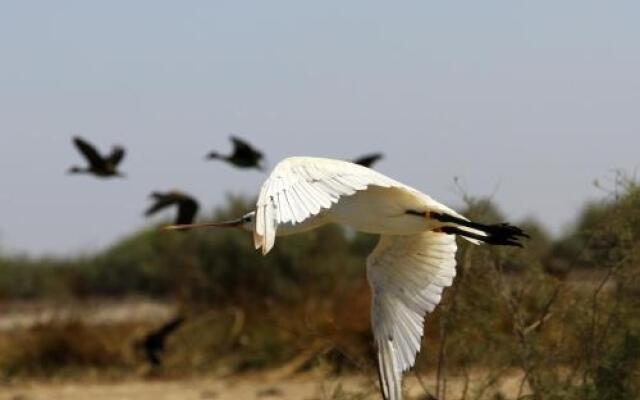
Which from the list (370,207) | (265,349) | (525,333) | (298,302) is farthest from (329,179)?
(298,302)

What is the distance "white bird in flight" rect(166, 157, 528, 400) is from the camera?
779 cm

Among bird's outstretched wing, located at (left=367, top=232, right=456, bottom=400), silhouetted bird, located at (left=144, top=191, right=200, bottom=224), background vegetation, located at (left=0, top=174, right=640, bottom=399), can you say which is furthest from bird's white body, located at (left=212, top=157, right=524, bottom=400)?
silhouetted bird, located at (left=144, top=191, right=200, bottom=224)

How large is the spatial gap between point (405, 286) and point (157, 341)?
31.2 ft

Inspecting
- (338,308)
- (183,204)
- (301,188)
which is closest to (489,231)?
(301,188)

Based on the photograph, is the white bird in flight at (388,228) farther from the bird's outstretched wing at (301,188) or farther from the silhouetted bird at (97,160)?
the silhouetted bird at (97,160)

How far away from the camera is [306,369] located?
63.4 ft

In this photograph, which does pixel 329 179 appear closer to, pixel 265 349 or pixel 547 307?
pixel 547 307

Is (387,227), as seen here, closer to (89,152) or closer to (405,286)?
(405,286)

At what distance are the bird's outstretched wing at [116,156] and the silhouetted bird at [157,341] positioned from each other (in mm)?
1990

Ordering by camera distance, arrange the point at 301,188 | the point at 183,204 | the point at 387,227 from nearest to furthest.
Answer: the point at 301,188 < the point at 387,227 < the point at 183,204

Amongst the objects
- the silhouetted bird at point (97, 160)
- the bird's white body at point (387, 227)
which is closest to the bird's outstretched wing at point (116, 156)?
the silhouetted bird at point (97, 160)

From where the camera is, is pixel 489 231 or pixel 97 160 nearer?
pixel 489 231

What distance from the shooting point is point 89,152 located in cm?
1734

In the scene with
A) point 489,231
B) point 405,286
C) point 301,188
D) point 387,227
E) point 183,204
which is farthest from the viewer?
point 183,204
